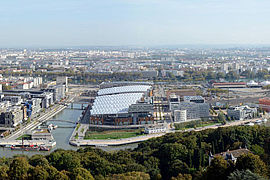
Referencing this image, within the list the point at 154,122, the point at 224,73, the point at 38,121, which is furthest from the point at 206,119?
the point at 224,73

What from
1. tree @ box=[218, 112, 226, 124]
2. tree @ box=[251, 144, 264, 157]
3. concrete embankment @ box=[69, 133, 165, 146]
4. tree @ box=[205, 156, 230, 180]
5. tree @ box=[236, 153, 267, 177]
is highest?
tree @ box=[236, 153, 267, 177]

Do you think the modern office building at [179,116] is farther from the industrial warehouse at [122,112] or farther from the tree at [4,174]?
the tree at [4,174]

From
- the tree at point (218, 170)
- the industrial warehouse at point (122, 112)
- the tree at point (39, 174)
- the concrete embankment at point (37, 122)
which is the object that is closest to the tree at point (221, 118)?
the industrial warehouse at point (122, 112)

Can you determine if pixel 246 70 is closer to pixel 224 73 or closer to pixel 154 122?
pixel 224 73

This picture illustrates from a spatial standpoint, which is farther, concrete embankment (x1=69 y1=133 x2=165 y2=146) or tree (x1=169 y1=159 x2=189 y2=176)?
concrete embankment (x1=69 y1=133 x2=165 y2=146)

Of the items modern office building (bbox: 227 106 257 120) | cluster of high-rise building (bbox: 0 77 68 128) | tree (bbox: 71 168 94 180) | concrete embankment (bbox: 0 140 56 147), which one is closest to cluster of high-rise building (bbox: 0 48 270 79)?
cluster of high-rise building (bbox: 0 77 68 128)

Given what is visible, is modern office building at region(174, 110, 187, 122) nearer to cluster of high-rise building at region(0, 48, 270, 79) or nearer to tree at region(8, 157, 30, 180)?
tree at region(8, 157, 30, 180)
